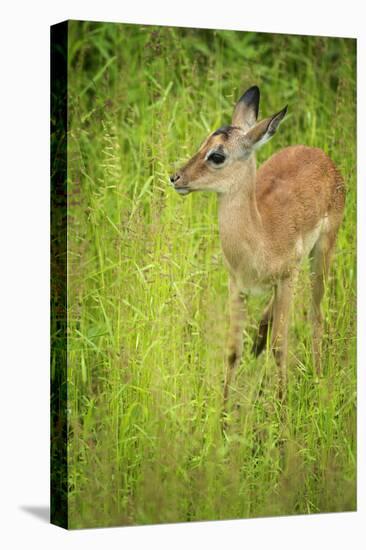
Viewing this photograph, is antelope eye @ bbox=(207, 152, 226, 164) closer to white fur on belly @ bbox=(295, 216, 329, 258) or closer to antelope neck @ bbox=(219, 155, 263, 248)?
antelope neck @ bbox=(219, 155, 263, 248)

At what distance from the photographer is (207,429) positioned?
784cm

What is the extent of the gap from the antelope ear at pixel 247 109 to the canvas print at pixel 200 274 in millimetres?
12

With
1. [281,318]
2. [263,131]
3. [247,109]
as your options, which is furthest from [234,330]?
[247,109]

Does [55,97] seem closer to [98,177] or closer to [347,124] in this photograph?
[98,177]

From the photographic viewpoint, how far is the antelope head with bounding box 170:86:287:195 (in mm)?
7770

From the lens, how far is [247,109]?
806 centimetres

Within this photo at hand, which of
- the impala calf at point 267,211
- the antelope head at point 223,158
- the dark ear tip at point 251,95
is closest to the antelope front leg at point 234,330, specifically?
the impala calf at point 267,211

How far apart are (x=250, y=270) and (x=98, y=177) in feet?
3.56

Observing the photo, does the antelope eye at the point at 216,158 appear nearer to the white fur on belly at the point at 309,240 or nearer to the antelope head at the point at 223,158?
the antelope head at the point at 223,158

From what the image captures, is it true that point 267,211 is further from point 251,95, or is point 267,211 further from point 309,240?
point 251,95

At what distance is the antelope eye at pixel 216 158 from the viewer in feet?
25.6

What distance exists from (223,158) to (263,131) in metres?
0.28

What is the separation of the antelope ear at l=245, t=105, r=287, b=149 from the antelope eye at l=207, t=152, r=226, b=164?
18 cm

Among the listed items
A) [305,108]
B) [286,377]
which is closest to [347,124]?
[305,108]
